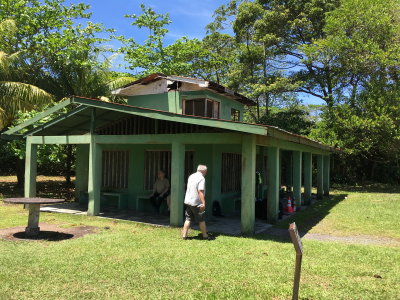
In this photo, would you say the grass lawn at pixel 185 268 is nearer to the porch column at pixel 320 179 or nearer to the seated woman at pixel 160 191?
the seated woman at pixel 160 191

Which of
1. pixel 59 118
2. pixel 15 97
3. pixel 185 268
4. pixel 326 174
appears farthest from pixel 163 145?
pixel 326 174

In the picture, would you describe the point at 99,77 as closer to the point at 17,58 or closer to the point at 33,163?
the point at 17,58

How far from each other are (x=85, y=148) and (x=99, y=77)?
5950 mm

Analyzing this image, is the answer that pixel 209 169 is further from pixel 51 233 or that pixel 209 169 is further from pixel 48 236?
pixel 48 236

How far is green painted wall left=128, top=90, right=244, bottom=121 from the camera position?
1276cm

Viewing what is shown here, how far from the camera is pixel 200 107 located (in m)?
12.7

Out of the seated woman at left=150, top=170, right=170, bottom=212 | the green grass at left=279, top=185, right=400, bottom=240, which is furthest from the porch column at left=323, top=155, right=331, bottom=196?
the seated woman at left=150, top=170, right=170, bottom=212

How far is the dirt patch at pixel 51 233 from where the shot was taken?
739cm

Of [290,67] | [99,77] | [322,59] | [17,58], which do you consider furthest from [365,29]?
[17,58]

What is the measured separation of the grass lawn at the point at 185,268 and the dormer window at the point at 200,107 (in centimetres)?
565

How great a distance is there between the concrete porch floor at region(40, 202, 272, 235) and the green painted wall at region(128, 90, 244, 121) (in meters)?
4.08

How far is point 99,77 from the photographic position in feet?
58.6

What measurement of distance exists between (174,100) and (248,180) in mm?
5888

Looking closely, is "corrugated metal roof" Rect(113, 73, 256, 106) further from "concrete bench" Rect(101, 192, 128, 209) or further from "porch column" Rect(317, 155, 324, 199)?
"porch column" Rect(317, 155, 324, 199)
